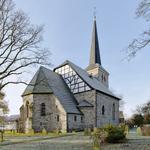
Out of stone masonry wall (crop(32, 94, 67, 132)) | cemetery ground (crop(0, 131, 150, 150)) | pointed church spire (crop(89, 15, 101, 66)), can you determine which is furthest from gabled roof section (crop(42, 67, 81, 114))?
cemetery ground (crop(0, 131, 150, 150))

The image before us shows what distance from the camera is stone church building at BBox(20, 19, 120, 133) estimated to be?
4397 centimetres

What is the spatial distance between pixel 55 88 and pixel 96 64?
824 inches

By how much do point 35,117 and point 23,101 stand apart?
4.03m

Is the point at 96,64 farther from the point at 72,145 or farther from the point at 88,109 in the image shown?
the point at 72,145

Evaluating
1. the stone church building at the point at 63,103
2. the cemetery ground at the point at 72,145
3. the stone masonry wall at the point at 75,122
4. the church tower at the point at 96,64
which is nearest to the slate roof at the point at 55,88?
the stone church building at the point at 63,103

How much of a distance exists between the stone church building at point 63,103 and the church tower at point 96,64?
11.5m

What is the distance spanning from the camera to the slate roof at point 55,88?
44.9m

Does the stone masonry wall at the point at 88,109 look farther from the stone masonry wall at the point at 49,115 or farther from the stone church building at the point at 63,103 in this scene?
the stone masonry wall at the point at 49,115

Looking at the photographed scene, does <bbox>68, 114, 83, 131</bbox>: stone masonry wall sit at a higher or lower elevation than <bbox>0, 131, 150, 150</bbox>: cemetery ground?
higher

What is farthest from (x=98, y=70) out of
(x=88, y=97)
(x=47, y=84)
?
(x=47, y=84)

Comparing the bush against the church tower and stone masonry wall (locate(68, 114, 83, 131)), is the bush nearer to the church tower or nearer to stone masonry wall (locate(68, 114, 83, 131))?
stone masonry wall (locate(68, 114, 83, 131))

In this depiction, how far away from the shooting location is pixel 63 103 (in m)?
44.5

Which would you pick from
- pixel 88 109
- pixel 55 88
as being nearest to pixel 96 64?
pixel 88 109

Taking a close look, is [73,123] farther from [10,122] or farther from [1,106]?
[10,122]
